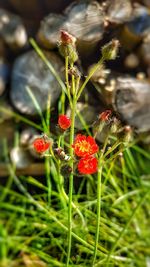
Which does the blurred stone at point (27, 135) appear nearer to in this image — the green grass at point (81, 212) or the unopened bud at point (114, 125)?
the green grass at point (81, 212)

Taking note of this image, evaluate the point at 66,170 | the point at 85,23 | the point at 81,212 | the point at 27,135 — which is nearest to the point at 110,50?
the point at 66,170

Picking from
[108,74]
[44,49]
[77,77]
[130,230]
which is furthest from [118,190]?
[77,77]

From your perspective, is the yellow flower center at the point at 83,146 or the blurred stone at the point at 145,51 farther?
the blurred stone at the point at 145,51

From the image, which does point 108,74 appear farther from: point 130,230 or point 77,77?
point 77,77

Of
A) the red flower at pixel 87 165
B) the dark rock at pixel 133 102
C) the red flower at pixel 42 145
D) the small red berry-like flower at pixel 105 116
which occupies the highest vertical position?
the small red berry-like flower at pixel 105 116

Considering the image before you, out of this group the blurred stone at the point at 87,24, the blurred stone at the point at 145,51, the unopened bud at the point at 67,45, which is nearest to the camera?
the unopened bud at the point at 67,45

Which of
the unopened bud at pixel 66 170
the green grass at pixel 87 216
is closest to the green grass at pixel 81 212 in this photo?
the green grass at pixel 87 216

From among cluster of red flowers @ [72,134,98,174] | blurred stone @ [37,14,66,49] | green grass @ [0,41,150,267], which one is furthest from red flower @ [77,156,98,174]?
blurred stone @ [37,14,66,49]
